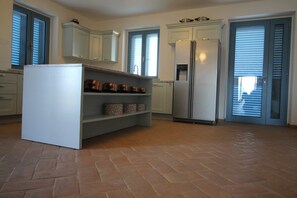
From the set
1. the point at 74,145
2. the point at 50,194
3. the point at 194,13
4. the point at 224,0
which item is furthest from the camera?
the point at 194,13

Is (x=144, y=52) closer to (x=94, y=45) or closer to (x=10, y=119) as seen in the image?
(x=94, y=45)

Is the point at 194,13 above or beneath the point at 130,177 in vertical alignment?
above

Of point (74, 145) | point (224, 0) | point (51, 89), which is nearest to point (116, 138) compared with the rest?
point (74, 145)

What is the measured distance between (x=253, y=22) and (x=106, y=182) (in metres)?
4.57

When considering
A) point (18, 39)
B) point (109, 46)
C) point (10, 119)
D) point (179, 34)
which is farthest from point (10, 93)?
point (179, 34)

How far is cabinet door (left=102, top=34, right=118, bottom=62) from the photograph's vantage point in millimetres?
5598

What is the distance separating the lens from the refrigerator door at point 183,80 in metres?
4.38

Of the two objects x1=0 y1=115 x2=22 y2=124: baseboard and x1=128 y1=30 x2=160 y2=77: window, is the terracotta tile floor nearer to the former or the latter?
x1=0 y1=115 x2=22 y2=124: baseboard

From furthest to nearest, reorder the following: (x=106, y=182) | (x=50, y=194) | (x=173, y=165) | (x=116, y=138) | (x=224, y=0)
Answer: (x=224, y=0) → (x=116, y=138) → (x=173, y=165) → (x=106, y=182) → (x=50, y=194)

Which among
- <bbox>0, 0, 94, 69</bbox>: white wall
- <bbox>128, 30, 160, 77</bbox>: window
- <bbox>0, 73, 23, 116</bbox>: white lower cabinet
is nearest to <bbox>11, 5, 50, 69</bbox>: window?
<bbox>0, 0, 94, 69</bbox>: white wall

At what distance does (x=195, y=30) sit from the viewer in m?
4.57

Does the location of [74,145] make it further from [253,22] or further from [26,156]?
[253,22]

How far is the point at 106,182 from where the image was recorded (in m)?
1.40

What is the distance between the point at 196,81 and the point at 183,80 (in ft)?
0.92
